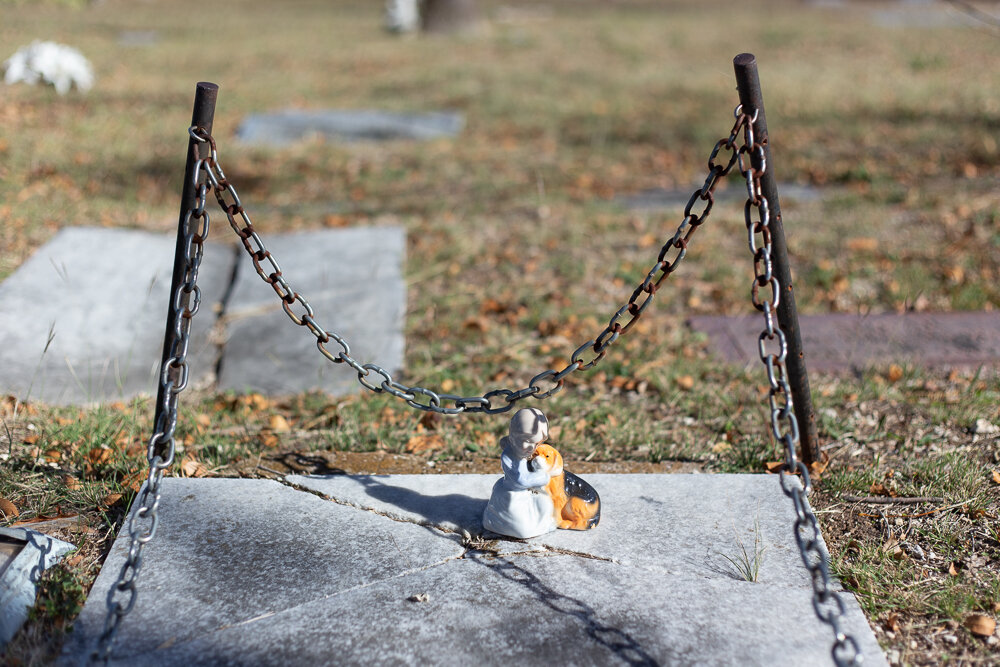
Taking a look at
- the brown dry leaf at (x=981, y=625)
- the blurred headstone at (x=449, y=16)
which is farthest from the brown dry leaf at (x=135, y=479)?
the blurred headstone at (x=449, y=16)

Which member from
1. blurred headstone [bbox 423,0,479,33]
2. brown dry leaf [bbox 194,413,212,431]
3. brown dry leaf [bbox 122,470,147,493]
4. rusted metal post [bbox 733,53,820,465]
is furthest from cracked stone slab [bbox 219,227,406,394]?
blurred headstone [bbox 423,0,479,33]

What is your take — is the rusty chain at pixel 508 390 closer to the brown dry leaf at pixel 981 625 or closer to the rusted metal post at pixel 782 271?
the rusted metal post at pixel 782 271

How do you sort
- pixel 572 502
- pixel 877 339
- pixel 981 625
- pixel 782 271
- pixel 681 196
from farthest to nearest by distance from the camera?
pixel 681 196, pixel 877 339, pixel 782 271, pixel 572 502, pixel 981 625

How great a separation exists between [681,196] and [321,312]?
11.1ft

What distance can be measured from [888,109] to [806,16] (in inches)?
370

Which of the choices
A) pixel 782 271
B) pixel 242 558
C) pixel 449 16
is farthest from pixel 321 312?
pixel 449 16

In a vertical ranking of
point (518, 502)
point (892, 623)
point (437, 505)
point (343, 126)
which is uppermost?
point (343, 126)

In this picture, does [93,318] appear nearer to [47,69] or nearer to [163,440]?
[163,440]

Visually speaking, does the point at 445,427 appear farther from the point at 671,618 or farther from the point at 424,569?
the point at 671,618

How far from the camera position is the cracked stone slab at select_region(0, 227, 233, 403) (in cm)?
406

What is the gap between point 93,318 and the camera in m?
4.56

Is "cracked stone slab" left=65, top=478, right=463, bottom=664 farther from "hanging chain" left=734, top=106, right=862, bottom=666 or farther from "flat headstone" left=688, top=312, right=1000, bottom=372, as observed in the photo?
"flat headstone" left=688, top=312, right=1000, bottom=372

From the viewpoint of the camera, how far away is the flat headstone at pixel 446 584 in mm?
2291

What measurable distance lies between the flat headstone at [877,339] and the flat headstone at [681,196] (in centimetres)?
198
